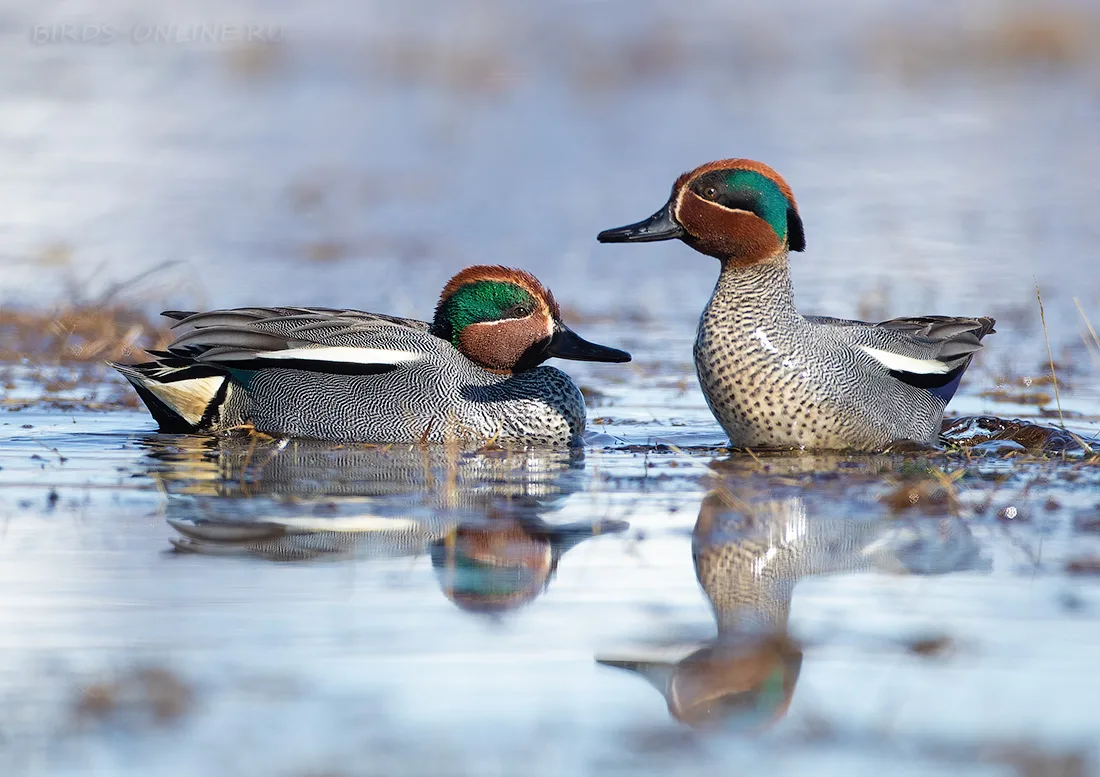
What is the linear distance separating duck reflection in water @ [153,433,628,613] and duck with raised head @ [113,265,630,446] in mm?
200

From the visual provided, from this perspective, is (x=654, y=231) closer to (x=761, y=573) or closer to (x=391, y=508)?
(x=391, y=508)

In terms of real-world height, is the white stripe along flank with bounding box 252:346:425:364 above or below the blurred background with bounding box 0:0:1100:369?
below

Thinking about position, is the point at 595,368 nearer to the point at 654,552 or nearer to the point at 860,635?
the point at 654,552

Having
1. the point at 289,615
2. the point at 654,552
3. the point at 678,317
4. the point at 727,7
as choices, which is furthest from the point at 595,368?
the point at 727,7

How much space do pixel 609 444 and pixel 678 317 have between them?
3229mm

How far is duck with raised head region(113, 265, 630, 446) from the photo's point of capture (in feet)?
23.1

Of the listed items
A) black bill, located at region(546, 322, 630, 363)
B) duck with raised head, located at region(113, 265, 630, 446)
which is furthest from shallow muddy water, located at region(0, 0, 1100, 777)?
black bill, located at region(546, 322, 630, 363)

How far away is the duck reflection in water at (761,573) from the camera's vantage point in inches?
138

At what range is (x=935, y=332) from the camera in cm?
725

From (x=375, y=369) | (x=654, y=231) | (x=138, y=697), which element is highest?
(x=654, y=231)

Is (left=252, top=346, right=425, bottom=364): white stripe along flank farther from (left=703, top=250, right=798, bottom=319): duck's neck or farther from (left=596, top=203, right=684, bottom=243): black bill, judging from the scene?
(left=703, top=250, right=798, bottom=319): duck's neck

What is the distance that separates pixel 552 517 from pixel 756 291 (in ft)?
6.13

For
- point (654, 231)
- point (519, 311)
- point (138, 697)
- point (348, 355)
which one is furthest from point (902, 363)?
point (138, 697)

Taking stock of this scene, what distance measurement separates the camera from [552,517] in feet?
17.4
